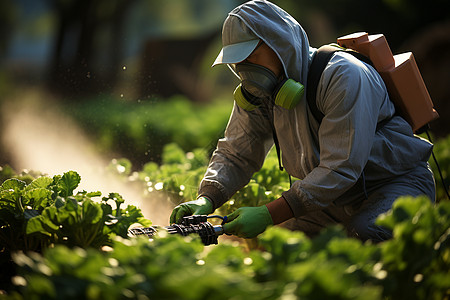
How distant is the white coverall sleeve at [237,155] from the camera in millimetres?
3713

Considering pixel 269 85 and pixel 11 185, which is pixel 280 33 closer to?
pixel 269 85

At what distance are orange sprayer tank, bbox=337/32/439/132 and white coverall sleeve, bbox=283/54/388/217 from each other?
1.12ft

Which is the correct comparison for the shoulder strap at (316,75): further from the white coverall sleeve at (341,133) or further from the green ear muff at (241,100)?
the green ear muff at (241,100)

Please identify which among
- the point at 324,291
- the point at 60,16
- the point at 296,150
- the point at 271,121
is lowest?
the point at 324,291

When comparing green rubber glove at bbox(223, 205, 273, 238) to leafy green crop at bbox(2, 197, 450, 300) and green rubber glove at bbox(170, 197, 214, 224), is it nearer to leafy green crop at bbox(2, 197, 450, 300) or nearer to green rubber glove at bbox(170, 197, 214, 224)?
green rubber glove at bbox(170, 197, 214, 224)

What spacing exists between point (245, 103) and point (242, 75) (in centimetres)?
22

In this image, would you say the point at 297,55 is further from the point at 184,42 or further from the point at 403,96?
the point at 184,42

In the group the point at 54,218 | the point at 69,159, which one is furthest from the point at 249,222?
the point at 69,159

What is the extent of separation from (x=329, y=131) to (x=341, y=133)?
0.08 metres

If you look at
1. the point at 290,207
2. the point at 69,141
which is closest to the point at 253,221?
the point at 290,207

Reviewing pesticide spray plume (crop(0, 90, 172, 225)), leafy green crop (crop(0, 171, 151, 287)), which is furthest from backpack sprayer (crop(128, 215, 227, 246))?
pesticide spray plume (crop(0, 90, 172, 225))

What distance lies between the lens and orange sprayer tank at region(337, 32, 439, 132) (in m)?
3.52

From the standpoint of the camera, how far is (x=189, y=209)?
3.46 metres

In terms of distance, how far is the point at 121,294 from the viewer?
1.85 m
